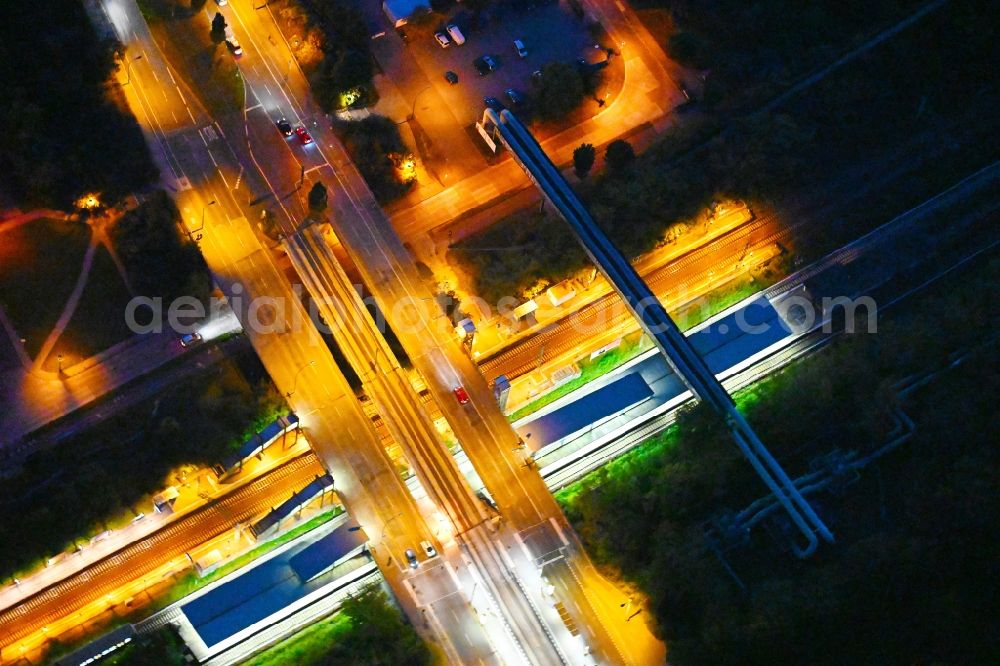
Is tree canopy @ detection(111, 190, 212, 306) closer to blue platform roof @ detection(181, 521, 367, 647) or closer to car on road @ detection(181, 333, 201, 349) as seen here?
car on road @ detection(181, 333, 201, 349)

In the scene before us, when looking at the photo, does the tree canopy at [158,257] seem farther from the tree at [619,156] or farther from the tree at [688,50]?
the tree at [688,50]

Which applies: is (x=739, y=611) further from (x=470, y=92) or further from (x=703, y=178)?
(x=470, y=92)

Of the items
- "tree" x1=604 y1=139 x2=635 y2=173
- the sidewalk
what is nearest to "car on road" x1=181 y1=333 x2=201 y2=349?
the sidewalk

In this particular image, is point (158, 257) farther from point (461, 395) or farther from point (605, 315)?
point (605, 315)

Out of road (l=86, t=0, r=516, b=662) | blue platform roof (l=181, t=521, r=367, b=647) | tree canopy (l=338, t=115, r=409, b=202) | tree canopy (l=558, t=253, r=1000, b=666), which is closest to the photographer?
tree canopy (l=558, t=253, r=1000, b=666)

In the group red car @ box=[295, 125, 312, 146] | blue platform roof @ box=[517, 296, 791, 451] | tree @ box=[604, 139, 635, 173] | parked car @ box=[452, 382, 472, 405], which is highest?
red car @ box=[295, 125, 312, 146]

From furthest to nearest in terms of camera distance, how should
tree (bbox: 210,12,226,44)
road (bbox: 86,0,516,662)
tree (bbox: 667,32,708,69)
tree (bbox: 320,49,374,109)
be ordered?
tree (bbox: 667,32,708,69), tree (bbox: 210,12,226,44), tree (bbox: 320,49,374,109), road (bbox: 86,0,516,662)

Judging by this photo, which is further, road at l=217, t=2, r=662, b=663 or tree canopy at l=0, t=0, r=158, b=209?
tree canopy at l=0, t=0, r=158, b=209
